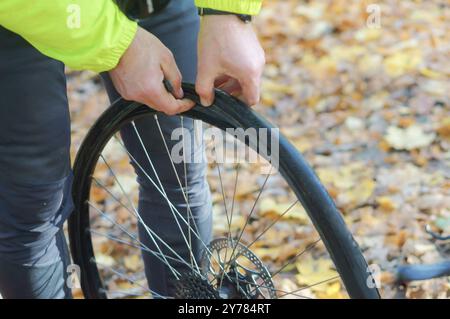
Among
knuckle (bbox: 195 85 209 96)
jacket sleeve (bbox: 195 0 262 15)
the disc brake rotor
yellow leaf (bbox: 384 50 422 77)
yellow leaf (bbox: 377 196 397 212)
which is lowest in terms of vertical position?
yellow leaf (bbox: 377 196 397 212)

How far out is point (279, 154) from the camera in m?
1.45

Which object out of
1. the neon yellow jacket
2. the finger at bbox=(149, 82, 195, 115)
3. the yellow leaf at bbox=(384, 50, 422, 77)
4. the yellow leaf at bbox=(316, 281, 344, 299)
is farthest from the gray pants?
the yellow leaf at bbox=(384, 50, 422, 77)

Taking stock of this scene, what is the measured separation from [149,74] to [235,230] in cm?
131

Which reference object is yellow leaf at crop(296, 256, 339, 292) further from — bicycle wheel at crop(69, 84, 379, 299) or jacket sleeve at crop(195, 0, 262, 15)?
jacket sleeve at crop(195, 0, 262, 15)

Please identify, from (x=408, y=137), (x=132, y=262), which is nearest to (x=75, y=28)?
(x=132, y=262)

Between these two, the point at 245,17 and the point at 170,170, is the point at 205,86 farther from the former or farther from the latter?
the point at 170,170

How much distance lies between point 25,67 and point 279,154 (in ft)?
1.92

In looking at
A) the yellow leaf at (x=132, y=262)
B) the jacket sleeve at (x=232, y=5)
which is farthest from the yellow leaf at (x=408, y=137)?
the jacket sleeve at (x=232, y=5)

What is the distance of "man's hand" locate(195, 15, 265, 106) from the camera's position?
1478 millimetres

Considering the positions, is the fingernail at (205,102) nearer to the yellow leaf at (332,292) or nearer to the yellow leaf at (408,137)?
the yellow leaf at (332,292)

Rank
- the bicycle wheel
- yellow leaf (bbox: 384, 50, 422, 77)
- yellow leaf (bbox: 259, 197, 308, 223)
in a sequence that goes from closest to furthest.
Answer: the bicycle wheel, yellow leaf (bbox: 259, 197, 308, 223), yellow leaf (bbox: 384, 50, 422, 77)

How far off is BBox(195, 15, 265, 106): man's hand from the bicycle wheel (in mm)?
38

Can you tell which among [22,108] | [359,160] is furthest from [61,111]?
[359,160]

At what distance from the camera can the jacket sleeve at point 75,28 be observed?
56.3 inches
